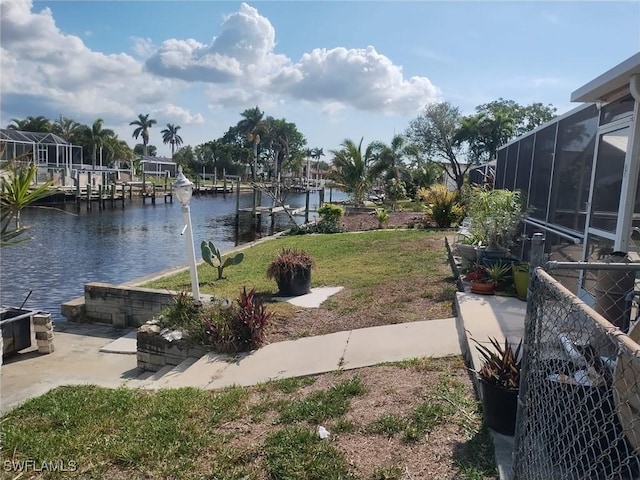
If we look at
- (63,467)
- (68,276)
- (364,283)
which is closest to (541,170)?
(364,283)

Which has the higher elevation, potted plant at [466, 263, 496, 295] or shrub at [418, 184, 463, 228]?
shrub at [418, 184, 463, 228]

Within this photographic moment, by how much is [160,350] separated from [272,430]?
2998mm

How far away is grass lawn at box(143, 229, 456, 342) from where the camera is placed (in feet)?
20.5

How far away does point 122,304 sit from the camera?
27.1 ft

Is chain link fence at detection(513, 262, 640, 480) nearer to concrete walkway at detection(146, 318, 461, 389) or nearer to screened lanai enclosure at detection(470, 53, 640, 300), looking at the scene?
concrete walkway at detection(146, 318, 461, 389)

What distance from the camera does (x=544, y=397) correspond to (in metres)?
2.53

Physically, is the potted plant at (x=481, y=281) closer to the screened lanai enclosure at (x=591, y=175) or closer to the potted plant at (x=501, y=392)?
the screened lanai enclosure at (x=591, y=175)

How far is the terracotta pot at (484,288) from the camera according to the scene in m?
6.49

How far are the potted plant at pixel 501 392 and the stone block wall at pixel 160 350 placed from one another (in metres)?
3.61

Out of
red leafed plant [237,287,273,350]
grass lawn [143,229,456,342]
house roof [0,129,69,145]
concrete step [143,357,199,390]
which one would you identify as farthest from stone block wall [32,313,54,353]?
house roof [0,129,69,145]

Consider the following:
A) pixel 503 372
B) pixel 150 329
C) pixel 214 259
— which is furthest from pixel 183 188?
pixel 503 372

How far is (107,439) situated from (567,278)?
17.6 ft

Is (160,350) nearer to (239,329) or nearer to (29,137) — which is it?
(239,329)

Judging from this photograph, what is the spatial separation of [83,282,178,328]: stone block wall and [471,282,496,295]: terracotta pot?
4.69 metres
